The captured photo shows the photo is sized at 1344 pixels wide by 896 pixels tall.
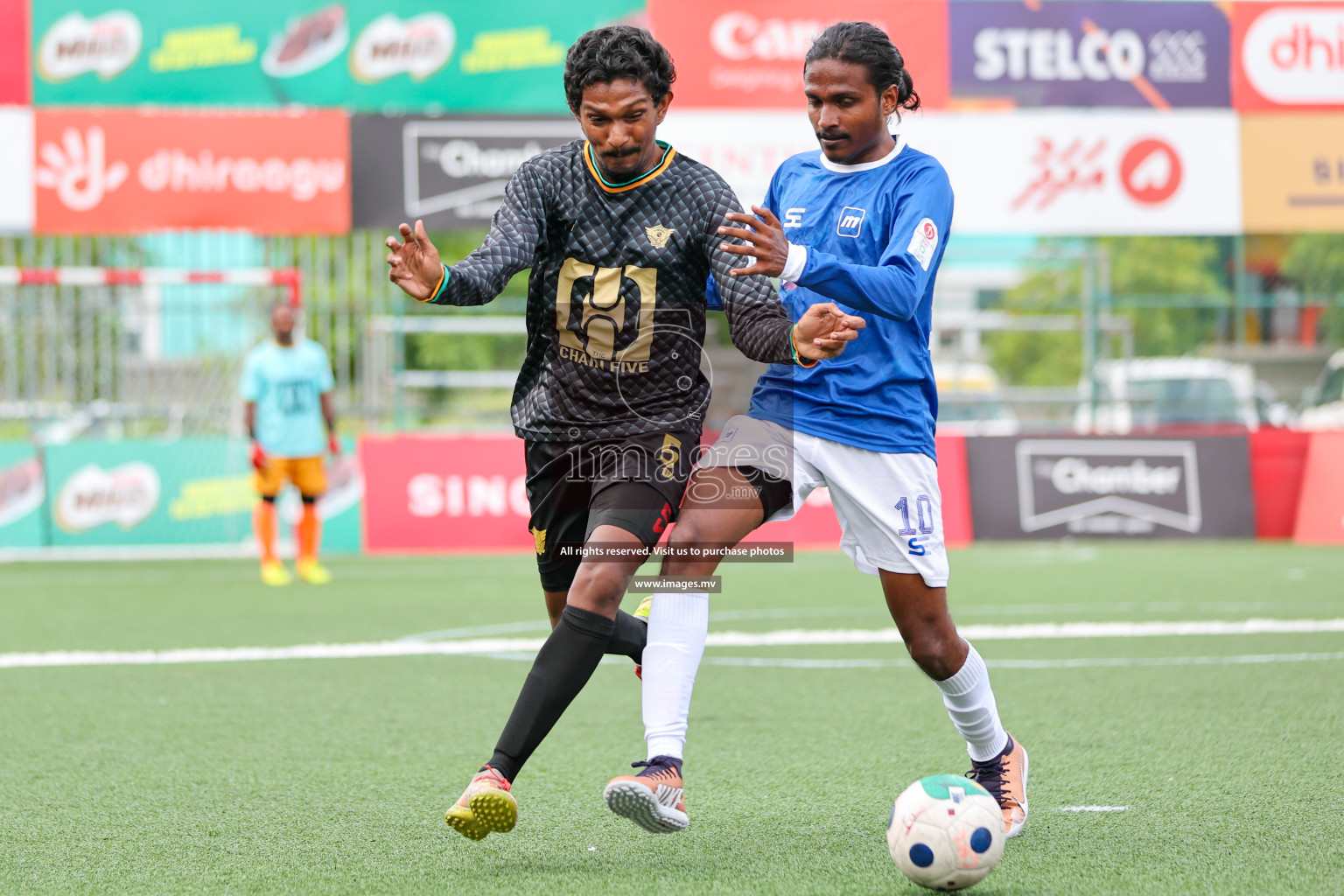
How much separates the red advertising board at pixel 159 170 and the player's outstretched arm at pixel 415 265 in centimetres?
1074

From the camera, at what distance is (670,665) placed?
3799mm

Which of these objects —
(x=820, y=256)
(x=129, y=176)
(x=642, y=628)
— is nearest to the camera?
(x=820, y=256)

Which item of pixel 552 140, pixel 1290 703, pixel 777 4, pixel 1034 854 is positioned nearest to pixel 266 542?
pixel 552 140

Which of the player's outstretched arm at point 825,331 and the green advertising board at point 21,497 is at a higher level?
the player's outstretched arm at point 825,331

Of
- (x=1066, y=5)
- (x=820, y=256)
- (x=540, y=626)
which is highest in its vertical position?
(x=1066, y=5)

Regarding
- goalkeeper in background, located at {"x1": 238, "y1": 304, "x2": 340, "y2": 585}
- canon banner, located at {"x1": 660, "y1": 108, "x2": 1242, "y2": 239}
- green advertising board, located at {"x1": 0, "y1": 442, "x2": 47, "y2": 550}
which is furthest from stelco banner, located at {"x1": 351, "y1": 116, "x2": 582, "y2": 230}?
green advertising board, located at {"x1": 0, "y1": 442, "x2": 47, "y2": 550}

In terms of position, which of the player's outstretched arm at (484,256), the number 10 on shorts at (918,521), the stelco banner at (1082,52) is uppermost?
the stelco banner at (1082,52)

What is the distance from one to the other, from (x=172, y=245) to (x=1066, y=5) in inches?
360

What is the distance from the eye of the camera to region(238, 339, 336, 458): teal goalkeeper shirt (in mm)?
11234

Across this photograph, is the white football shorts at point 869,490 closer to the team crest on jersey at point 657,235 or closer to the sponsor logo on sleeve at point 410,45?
the team crest on jersey at point 657,235

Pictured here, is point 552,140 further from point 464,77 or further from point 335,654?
point 335,654

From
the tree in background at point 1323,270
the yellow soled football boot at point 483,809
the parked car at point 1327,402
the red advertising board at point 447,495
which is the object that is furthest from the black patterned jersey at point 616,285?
the tree in background at point 1323,270

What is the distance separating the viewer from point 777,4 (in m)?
14.2

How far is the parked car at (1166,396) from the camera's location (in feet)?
49.6
